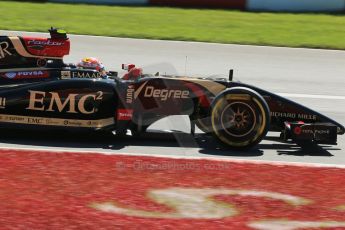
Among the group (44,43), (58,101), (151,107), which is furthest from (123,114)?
(44,43)

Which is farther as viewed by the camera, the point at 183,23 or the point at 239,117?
the point at 183,23

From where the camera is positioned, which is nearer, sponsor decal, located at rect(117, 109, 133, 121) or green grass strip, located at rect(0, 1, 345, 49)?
sponsor decal, located at rect(117, 109, 133, 121)

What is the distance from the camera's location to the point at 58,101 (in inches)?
342

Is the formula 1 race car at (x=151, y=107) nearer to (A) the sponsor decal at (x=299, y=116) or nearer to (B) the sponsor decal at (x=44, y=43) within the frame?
(A) the sponsor decal at (x=299, y=116)

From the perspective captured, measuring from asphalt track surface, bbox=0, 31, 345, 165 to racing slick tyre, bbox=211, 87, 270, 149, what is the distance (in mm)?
205

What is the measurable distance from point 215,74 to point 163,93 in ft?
20.7

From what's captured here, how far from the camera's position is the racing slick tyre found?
8688 millimetres

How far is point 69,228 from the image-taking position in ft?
18.8

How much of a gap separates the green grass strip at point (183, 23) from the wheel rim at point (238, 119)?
9302mm

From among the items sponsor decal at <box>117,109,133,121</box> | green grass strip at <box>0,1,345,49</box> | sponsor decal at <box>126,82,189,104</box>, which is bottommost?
sponsor decal at <box>117,109,133,121</box>

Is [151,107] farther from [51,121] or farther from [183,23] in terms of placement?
[183,23]

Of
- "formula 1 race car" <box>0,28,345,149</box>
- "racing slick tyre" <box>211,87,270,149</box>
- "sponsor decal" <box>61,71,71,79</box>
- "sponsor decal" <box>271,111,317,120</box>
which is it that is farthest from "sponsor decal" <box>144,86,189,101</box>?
"sponsor decal" <box>271,111,317,120</box>

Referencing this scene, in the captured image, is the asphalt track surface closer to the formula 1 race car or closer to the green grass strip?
the formula 1 race car

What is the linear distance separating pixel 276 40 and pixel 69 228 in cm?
1345
